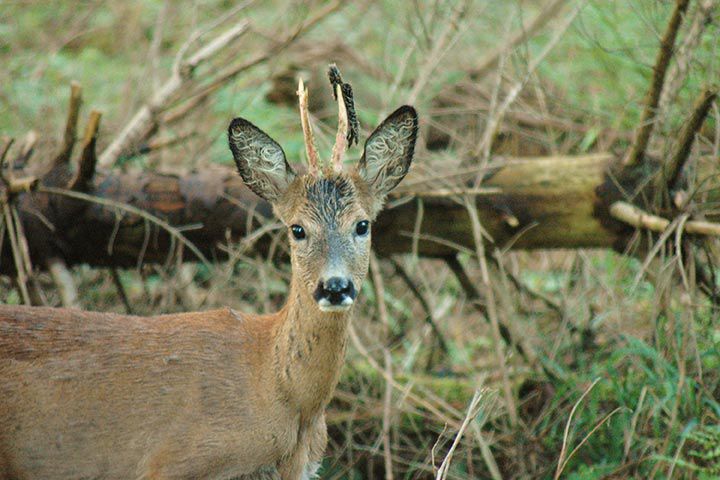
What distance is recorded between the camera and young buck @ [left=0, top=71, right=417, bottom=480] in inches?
154

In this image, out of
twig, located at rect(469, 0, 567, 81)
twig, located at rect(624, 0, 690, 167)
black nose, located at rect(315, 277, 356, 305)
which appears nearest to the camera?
black nose, located at rect(315, 277, 356, 305)

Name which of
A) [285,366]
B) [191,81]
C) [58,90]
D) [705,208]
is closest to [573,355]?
[705,208]

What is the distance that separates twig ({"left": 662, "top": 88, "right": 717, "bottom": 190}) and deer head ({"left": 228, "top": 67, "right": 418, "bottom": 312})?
1.73m

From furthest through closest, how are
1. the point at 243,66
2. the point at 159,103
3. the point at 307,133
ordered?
the point at 243,66, the point at 159,103, the point at 307,133

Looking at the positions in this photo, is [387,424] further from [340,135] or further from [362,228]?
[340,135]

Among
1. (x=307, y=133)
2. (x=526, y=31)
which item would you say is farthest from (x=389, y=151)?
(x=526, y=31)

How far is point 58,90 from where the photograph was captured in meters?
8.66

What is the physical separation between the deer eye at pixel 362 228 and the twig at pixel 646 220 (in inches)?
81.0

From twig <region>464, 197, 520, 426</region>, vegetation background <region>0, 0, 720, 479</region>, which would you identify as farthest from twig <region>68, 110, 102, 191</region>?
A: twig <region>464, 197, 520, 426</region>

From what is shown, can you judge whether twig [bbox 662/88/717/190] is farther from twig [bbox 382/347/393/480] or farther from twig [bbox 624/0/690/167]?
twig [bbox 382/347/393/480]

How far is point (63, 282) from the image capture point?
548cm

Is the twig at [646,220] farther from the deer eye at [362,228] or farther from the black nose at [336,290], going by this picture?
the black nose at [336,290]

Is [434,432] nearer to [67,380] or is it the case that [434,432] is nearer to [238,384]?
[238,384]

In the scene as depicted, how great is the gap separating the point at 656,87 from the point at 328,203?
8.32 feet
